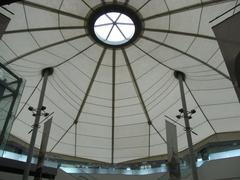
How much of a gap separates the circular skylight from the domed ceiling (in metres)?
0.19

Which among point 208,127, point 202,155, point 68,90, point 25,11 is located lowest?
point 202,155

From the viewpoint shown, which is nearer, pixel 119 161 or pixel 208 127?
pixel 208 127

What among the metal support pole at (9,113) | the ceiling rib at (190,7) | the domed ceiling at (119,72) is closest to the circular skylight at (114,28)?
the domed ceiling at (119,72)

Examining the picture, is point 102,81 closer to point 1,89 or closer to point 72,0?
point 72,0

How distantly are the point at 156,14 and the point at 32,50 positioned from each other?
1140 cm

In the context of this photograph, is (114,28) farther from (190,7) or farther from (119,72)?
(190,7)

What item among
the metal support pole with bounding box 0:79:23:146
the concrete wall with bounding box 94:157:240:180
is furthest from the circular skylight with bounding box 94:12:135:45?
the concrete wall with bounding box 94:157:240:180

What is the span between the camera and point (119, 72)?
32.5m

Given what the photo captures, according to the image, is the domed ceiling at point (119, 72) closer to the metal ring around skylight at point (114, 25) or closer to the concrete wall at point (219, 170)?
the metal ring around skylight at point (114, 25)

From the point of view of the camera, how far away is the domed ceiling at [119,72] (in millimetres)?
26984

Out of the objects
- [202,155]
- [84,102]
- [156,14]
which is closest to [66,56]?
[84,102]

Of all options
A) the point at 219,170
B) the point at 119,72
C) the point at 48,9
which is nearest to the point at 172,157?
the point at 219,170

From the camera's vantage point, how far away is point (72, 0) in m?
26.0

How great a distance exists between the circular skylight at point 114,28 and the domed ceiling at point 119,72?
0.63ft
